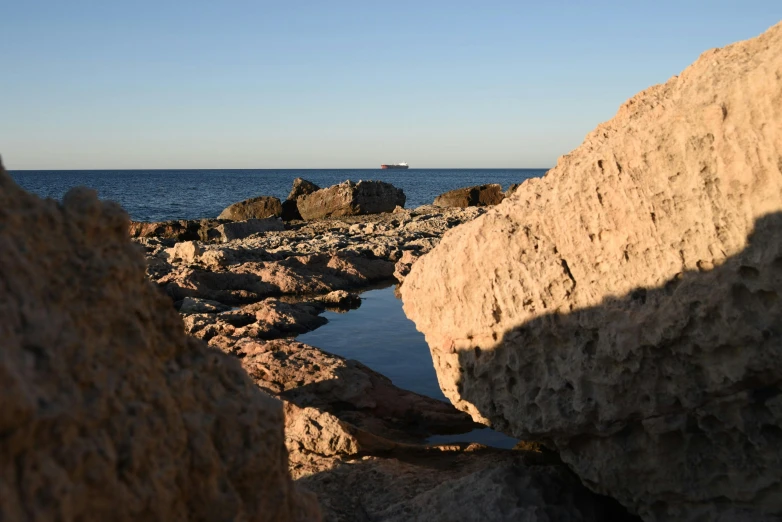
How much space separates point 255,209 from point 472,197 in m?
9.58

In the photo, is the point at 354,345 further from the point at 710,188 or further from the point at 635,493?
the point at 710,188

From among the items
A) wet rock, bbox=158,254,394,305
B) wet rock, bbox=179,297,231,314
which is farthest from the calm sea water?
wet rock, bbox=158,254,394,305

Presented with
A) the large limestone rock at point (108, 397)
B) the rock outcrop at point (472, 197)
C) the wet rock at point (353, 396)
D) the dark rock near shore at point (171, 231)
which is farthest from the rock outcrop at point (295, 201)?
the large limestone rock at point (108, 397)

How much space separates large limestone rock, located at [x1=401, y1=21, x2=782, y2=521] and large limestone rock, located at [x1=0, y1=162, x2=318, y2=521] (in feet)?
6.15

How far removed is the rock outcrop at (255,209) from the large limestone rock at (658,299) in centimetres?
2489

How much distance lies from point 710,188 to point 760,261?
0.45 m

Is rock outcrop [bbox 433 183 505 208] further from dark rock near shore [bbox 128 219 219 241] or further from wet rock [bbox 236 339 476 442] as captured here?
wet rock [bbox 236 339 476 442]

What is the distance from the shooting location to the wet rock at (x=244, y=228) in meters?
20.2

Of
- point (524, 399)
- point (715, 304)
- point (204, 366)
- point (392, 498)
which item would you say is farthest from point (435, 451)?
point (204, 366)

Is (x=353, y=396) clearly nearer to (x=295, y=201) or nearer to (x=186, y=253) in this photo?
(x=186, y=253)

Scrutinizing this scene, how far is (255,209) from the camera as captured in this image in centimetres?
2875

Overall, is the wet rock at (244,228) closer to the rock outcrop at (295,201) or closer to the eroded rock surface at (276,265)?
the eroded rock surface at (276,265)

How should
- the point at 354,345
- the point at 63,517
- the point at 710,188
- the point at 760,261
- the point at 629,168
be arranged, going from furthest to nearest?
the point at 354,345, the point at 629,168, the point at 710,188, the point at 760,261, the point at 63,517

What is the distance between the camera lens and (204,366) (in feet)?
8.72
